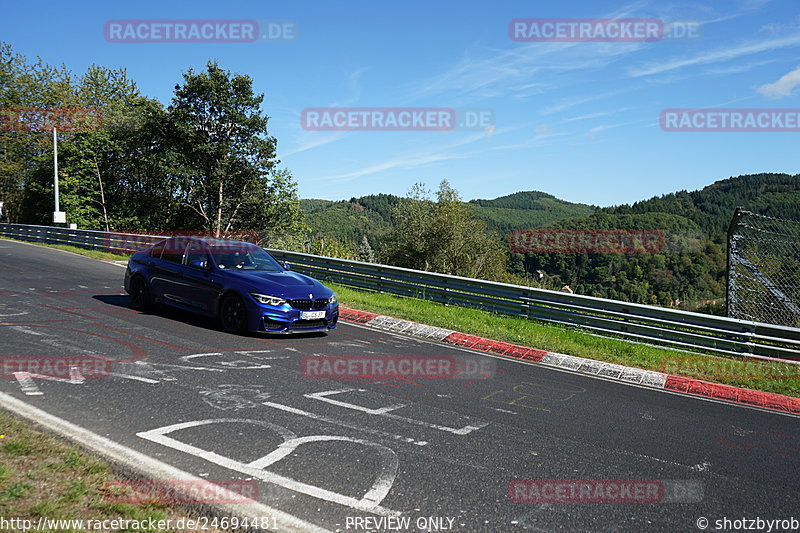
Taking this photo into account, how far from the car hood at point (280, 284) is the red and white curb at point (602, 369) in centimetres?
213

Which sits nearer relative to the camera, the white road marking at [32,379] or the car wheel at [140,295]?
the white road marking at [32,379]

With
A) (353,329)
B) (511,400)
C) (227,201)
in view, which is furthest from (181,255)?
(227,201)

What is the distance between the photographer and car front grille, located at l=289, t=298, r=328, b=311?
384 inches

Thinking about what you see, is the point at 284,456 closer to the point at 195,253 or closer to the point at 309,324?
the point at 309,324

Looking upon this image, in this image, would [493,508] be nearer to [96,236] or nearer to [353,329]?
[353,329]

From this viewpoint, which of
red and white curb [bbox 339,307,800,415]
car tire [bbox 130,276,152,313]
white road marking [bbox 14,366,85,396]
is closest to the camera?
white road marking [bbox 14,366,85,396]

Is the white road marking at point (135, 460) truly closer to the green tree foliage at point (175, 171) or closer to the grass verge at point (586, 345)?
the grass verge at point (586, 345)

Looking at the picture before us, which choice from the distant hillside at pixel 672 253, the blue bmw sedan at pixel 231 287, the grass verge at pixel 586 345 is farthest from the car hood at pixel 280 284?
the distant hillside at pixel 672 253

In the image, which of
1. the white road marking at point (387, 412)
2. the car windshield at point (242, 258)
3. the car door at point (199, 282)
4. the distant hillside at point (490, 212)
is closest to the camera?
the white road marking at point (387, 412)

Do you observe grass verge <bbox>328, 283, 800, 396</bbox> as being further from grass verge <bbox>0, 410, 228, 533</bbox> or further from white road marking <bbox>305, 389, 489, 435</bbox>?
grass verge <bbox>0, 410, 228, 533</bbox>

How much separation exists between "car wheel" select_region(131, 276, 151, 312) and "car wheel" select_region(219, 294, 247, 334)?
83.5 inches

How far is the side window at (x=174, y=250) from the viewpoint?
11.0 metres

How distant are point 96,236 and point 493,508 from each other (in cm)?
2438

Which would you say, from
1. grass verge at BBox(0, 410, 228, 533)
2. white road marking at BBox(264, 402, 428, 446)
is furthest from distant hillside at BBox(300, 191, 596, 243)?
grass verge at BBox(0, 410, 228, 533)
